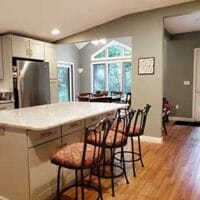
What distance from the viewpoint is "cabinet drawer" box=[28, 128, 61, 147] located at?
1.93 metres

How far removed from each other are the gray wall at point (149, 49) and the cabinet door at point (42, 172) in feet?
8.59

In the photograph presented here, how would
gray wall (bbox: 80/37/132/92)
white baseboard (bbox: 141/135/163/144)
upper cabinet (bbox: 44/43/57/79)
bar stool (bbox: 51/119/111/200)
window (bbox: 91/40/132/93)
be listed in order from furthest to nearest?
gray wall (bbox: 80/37/132/92), window (bbox: 91/40/132/93), upper cabinet (bbox: 44/43/57/79), white baseboard (bbox: 141/135/163/144), bar stool (bbox: 51/119/111/200)

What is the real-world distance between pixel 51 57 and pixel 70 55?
299cm

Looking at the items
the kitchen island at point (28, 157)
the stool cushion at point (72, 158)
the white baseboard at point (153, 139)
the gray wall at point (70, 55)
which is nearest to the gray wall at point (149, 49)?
the white baseboard at point (153, 139)

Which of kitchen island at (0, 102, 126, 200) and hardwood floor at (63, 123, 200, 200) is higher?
kitchen island at (0, 102, 126, 200)

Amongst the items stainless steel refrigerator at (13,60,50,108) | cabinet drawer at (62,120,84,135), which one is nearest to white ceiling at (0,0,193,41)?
stainless steel refrigerator at (13,60,50,108)

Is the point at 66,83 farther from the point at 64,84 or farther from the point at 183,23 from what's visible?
the point at 183,23

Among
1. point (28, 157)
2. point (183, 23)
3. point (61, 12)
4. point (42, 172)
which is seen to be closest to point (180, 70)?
point (183, 23)

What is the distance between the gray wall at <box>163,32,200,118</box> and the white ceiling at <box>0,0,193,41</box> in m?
2.45

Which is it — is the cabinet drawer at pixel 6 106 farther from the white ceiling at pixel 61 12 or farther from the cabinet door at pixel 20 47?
the white ceiling at pixel 61 12

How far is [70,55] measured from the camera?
8.62 meters

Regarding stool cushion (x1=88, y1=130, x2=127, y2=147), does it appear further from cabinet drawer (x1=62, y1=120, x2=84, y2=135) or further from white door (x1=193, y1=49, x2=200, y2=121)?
white door (x1=193, y1=49, x2=200, y2=121)

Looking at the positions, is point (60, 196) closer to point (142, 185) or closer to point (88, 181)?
point (88, 181)

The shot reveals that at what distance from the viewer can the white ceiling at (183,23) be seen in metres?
4.79
